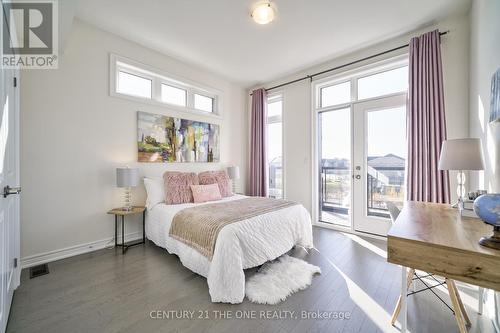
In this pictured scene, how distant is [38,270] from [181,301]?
178 cm

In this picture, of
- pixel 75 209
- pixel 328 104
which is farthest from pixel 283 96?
pixel 75 209

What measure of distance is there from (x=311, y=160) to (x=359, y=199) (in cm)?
107

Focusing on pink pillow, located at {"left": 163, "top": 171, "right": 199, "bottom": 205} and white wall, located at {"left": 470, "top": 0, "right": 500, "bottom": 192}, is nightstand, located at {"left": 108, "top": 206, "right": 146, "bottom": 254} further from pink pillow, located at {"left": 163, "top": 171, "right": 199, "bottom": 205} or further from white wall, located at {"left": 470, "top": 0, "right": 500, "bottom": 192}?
white wall, located at {"left": 470, "top": 0, "right": 500, "bottom": 192}

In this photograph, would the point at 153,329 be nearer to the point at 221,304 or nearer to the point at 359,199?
the point at 221,304

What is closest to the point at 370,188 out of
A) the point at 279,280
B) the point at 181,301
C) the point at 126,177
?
the point at 279,280

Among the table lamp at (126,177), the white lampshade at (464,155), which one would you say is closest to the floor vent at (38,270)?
the table lamp at (126,177)

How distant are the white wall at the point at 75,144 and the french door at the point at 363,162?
317 centimetres

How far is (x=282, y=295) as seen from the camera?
186 cm

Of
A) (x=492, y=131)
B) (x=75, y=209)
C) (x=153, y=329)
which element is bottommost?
(x=153, y=329)

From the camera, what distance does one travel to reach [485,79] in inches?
75.4

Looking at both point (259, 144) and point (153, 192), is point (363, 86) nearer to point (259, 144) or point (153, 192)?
point (259, 144)

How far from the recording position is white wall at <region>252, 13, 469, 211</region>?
8.53 ft

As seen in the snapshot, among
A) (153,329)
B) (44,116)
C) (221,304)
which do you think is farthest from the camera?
(44,116)

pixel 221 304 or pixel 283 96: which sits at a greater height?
pixel 283 96
